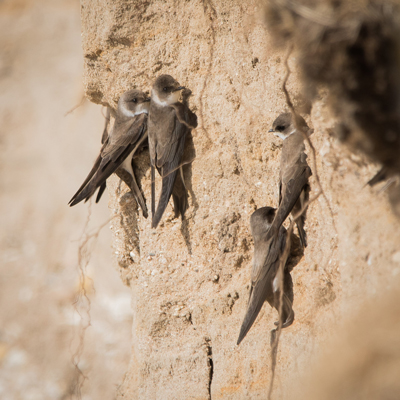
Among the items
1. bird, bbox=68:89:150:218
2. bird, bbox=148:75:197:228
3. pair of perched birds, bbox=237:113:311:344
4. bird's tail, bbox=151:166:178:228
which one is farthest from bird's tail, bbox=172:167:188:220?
pair of perched birds, bbox=237:113:311:344

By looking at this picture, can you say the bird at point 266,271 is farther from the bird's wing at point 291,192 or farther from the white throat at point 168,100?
the white throat at point 168,100

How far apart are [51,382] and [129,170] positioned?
4232 millimetres

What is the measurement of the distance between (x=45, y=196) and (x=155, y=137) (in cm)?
569

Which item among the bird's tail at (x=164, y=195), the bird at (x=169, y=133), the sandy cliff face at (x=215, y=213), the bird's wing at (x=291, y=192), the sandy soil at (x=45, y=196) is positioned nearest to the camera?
the sandy cliff face at (x=215, y=213)

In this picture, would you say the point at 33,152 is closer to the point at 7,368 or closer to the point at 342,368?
the point at 7,368

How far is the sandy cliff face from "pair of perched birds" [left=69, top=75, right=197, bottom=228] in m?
0.08

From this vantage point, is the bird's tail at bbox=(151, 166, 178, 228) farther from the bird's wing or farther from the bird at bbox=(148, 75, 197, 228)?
the bird's wing

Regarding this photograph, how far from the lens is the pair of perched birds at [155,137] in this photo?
223 cm

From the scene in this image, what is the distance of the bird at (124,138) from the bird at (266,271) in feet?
2.48

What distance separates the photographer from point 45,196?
7531 millimetres

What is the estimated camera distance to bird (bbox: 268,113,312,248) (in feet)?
6.01

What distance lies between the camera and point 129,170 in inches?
98.0

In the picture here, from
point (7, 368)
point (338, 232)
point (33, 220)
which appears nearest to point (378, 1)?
point (338, 232)

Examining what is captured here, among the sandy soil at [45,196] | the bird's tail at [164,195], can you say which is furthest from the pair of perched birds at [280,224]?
the sandy soil at [45,196]
